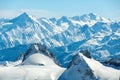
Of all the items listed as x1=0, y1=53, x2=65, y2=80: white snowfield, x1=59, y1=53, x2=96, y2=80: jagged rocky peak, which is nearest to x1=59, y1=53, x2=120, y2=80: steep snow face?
x1=59, y1=53, x2=96, y2=80: jagged rocky peak

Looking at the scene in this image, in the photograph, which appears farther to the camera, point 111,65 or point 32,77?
point 111,65

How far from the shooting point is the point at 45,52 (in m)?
153

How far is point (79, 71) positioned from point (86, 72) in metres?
2.42

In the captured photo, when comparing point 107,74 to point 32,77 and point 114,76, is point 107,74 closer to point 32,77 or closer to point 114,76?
point 114,76

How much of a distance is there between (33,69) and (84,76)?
65.1ft

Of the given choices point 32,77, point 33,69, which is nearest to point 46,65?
point 33,69

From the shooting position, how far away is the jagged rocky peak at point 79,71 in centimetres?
11019

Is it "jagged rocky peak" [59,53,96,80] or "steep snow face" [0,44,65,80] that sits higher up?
"jagged rocky peak" [59,53,96,80]

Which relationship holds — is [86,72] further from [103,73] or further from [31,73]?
[31,73]

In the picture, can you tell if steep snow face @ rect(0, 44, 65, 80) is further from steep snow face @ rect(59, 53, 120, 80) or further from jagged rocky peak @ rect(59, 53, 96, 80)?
steep snow face @ rect(59, 53, 120, 80)

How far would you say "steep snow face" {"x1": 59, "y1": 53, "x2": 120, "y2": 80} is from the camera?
363ft

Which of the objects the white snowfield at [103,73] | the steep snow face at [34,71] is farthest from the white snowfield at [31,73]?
the white snowfield at [103,73]

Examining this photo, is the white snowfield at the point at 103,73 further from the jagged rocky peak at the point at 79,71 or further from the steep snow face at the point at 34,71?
the steep snow face at the point at 34,71

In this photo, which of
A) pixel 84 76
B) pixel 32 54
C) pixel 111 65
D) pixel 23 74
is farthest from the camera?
pixel 32 54
